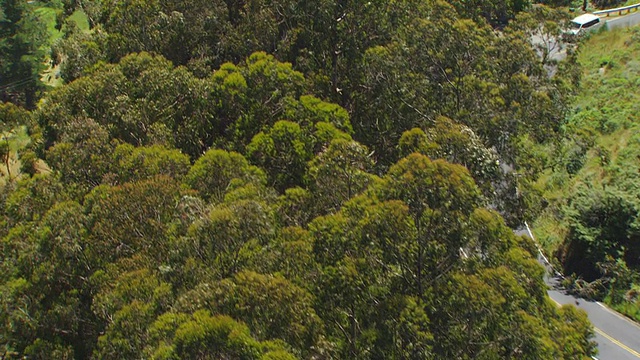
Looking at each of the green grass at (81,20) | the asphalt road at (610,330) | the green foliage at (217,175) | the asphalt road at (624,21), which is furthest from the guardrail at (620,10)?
the green grass at (81,20)

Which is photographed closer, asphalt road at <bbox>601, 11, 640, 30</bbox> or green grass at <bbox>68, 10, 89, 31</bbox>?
asphalt road at <bbox>601, 11, 640, 30</bbox>

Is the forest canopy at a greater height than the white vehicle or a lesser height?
lesser

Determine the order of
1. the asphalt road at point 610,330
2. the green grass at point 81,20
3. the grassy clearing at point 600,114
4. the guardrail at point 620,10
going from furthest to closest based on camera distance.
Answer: the green grass at point 81,20 → the guardrail at point 620,10 → the grassy clearing at point 600,114 → the asphalt road at point 610,330

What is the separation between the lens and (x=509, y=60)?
99.2 feet

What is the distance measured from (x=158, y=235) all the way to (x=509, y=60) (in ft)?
65.3

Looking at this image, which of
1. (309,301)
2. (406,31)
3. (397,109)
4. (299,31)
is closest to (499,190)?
(397,109)

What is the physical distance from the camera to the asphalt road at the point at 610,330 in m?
25.8

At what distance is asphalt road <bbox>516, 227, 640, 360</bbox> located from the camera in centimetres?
2583

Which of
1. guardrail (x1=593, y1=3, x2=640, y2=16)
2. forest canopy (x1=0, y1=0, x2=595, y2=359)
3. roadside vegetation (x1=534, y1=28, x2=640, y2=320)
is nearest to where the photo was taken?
forest canopy (x1=0, y1=0, x2=595, y2=359)

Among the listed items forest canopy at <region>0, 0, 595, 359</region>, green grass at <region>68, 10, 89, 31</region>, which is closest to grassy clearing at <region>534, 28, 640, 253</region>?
forest canopy at <region>0, 0, 595, 359</region>

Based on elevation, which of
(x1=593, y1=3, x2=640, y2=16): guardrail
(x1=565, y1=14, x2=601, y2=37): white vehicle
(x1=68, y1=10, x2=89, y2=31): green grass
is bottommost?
(x1=68, y1=10, x2=89, y2=31): green grass

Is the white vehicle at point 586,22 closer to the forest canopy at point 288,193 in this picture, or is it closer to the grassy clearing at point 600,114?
the grassy clearing at point 600,114

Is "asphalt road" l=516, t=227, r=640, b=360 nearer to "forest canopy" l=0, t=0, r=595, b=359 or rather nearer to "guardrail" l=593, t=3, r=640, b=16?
"forest canopy" l=0, t=0, r=595, b=359

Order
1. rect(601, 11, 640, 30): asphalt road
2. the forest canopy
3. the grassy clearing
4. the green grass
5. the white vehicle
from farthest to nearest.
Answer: the green grass
the white vehicle
rect(601, 11, 640, 30): asphalt road
the grassy clearing
the forest canopy
